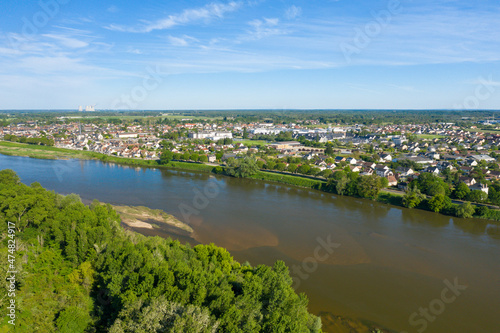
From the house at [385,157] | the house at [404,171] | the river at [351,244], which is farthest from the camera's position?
the house at [385,157]

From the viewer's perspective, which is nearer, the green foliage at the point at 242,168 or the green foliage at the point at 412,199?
the green foliage at the point at 412,199

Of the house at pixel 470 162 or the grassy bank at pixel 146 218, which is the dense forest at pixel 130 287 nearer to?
the grassy bank at pixel 146 218

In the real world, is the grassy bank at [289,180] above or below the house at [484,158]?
below

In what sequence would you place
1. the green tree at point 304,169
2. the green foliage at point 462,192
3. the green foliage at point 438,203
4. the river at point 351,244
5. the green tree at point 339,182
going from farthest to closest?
the green tree at point 304,169
the green tree at point 339,182
the green foliage at point 462,192
the green foliage at point 438,203
the river at point 351,244

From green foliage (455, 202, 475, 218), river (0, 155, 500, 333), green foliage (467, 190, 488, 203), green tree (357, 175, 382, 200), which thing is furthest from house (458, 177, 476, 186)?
green tree (357, 175, 382, 200)

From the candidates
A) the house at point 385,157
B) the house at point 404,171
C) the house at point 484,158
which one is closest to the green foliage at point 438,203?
the house at point 404,171

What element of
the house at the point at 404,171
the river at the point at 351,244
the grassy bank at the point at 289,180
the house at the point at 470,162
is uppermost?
the house at the point at 470,162

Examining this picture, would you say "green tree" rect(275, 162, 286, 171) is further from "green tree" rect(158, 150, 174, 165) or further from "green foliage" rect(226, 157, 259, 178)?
"green tree" rect(158, 150, 174, 165)
